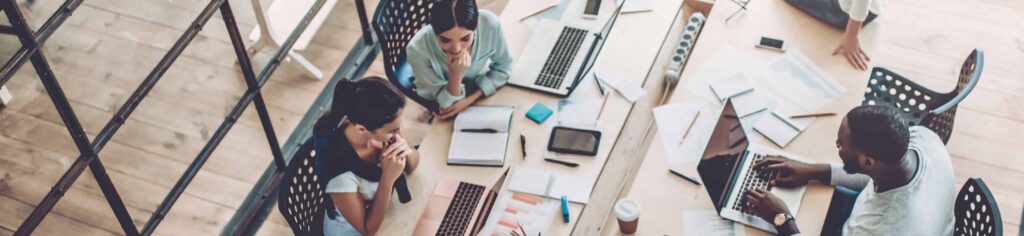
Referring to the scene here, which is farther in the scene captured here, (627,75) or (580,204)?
(627,75)

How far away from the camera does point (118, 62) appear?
4309mm

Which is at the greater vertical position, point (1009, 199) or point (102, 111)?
point (1009, 199)

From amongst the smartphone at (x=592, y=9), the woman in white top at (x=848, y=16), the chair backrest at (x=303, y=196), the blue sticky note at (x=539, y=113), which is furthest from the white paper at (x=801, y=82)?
the chair backrest at (x=303, y=196)

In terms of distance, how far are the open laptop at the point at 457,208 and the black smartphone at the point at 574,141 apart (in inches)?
8.4

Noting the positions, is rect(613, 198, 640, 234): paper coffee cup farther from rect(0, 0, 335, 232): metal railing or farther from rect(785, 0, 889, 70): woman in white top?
rect(0, 0, 335, 232): metal railing

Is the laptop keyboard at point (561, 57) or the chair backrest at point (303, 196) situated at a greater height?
the laptop keyboard at point (561, 57)

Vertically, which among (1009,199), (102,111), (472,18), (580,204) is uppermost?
(472,18)

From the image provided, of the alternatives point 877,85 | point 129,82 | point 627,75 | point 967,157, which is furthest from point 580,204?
point 129,82

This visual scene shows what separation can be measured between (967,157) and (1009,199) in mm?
236

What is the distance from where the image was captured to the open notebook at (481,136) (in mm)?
3129

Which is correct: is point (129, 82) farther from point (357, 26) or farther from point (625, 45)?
point (625, 45)

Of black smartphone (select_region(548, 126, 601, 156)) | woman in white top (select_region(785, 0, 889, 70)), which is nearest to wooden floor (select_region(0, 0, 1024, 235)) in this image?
woman in white top (select_region(785, 0, 889, 70))

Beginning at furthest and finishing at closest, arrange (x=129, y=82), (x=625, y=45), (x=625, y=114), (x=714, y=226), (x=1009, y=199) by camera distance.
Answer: (x=129, y=82) → (x=1009, y=199) → (x=625, y=45) → (x=625, y=114) → (x=714, y=226)

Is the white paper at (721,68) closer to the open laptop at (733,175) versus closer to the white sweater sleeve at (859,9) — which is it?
the open laptop at (733,175)
